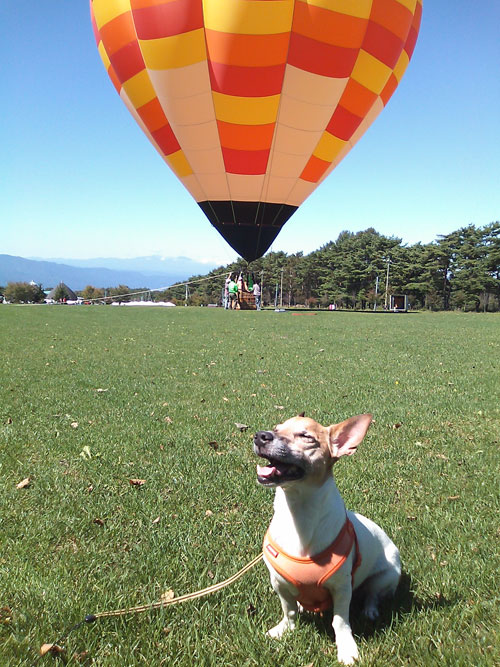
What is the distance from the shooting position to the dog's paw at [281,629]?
7.45 ft

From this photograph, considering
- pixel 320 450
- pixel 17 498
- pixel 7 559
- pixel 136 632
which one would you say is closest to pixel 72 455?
pixel 17 498

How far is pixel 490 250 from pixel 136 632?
73360 millimetres

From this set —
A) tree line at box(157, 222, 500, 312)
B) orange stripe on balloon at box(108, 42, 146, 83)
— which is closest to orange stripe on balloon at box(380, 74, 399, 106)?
orange stripe on balloon at box(108, 42, 146, 83)

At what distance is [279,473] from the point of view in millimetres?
1996

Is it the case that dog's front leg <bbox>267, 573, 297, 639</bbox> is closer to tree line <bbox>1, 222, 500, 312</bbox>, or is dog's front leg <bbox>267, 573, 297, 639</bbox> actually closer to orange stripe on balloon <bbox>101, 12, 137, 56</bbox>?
orange stripe on balloon <bbox>101, 12, 137, 56</bbox>

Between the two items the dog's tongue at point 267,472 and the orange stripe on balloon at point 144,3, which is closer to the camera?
the dog's tongue at point 267,472

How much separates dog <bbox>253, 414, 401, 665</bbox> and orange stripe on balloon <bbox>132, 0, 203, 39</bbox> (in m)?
11.3

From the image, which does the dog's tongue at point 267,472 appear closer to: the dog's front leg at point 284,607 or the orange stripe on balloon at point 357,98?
the dog's front leg at point 284,607

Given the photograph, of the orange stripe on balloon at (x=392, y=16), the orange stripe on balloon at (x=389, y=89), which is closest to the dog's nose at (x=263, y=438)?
the orange stripe on balloon at (x=392, y=16)

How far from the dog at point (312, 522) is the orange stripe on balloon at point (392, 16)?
1174 cm

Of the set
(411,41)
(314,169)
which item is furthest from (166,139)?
(411,41)

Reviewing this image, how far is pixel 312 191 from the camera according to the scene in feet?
49.5

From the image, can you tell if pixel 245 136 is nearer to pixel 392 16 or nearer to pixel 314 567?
pixel 392 16

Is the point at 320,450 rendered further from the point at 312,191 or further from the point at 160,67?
the point at 312,191
